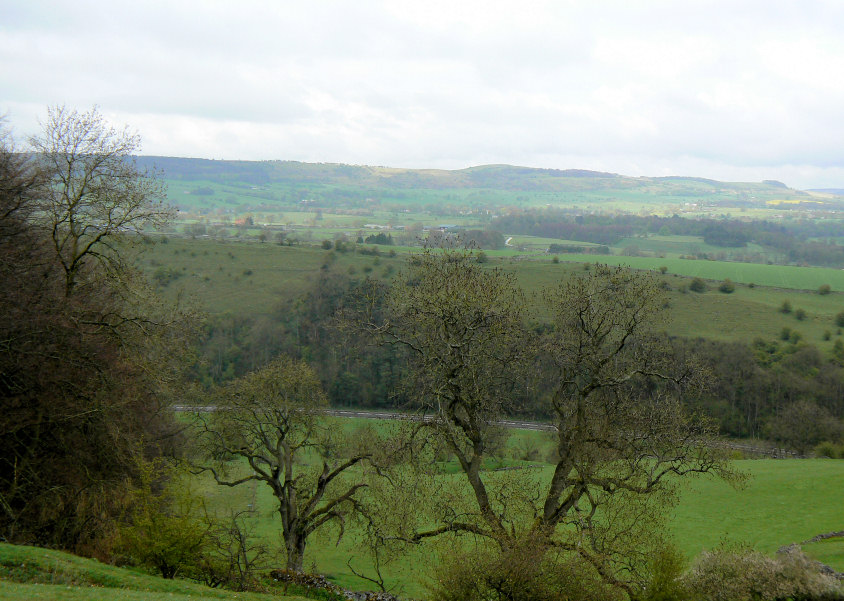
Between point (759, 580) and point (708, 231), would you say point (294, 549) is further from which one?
point (708, 231)

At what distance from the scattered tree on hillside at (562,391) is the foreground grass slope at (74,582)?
24.3 ft

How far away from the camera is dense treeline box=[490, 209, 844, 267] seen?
137900 mm

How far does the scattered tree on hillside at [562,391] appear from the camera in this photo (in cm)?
1842

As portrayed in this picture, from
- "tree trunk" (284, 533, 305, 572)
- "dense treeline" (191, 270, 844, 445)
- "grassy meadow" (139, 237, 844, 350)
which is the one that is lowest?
"dense treeline" (191, 270, 844, 445)

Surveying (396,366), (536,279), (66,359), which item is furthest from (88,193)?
(536,279)

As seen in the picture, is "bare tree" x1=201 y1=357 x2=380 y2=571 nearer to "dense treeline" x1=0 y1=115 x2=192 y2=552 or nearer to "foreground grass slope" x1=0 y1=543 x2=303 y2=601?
"dense treeline" x1=0 y1=115 x2=192 y2=552

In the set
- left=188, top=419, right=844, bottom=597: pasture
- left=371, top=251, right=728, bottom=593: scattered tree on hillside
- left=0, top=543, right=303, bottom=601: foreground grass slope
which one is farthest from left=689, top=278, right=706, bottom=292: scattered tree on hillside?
left=0, top=543, right=303, bottom=601: foreground grass slope

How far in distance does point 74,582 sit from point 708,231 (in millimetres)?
163237

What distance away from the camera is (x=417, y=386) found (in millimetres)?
22891

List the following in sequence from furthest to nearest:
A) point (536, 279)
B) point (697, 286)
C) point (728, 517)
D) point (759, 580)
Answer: point (536, 279), point (697, 286), point (728, 517), point (759, 580)

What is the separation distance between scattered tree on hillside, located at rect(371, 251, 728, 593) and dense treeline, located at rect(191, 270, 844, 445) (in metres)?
28.9

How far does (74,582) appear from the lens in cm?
1402

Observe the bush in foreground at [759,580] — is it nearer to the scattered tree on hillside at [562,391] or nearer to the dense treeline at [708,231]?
the scattered tree on hillside at [562,391]

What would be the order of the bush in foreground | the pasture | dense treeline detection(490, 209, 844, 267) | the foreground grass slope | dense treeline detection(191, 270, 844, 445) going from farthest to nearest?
1. dense treeline detection(490, 209, 844, 267)
2. dense treeline detection(191, 270, 844, 445)
3. the pasture
4. the bush in foreground
5. the foreground grass slope
